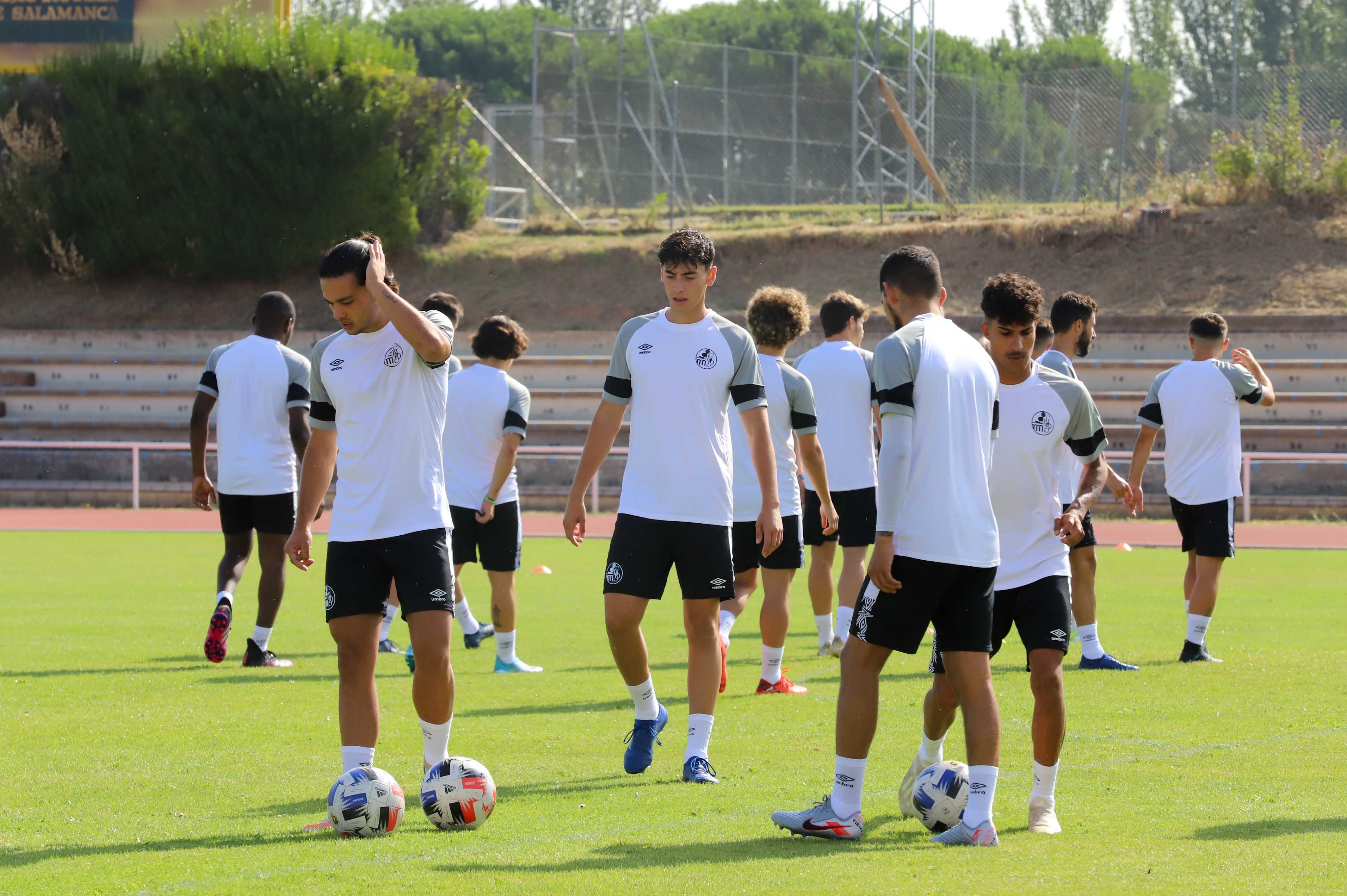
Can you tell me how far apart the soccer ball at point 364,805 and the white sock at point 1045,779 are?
2.38 meters

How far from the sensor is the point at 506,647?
9.66m

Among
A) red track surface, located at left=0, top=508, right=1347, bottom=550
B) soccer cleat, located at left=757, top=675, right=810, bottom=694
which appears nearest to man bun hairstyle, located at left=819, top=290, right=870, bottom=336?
soccer cleat, located at left=757, top=675, right=810, bottom=694

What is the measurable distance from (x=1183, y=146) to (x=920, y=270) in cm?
2906

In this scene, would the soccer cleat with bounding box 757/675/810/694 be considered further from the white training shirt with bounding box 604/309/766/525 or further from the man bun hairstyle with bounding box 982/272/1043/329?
the man bun hairstyle with bounding box 982/272/1043/329

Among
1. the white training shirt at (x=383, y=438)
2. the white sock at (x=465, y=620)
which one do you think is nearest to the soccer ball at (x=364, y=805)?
the white training shirt at (x=383, y=438)

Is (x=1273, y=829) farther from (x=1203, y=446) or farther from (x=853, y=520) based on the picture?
(x=1203, y=446)

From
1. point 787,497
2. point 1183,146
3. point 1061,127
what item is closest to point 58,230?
point 1061,127

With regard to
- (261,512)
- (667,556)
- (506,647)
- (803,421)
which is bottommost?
(506,647)

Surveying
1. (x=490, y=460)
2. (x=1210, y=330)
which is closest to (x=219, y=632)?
(x=490, y=460)

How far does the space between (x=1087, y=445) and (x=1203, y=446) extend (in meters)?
4.60

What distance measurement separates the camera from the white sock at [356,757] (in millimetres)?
5555

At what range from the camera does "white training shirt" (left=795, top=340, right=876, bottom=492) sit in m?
9.73

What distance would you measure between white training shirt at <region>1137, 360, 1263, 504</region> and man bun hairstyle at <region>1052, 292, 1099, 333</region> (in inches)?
37.8

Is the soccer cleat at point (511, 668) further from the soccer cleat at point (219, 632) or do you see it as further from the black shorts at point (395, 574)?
the black shorts at point (395, 574)
